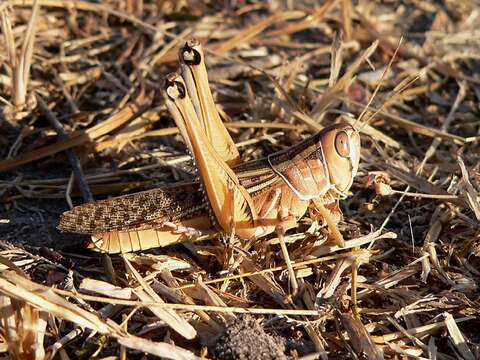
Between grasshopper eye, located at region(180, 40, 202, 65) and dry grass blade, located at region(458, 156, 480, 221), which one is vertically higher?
grasshopper eye, located at region(180, 40, 202, 65)

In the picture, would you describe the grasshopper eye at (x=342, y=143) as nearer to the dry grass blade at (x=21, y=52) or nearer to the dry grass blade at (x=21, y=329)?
the dry grass blade at (x=21, y=329)

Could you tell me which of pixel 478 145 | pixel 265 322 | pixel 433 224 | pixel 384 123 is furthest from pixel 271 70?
pixel 265 322

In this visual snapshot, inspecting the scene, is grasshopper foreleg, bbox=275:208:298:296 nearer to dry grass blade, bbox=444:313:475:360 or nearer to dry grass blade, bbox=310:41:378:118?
dry grass blade, bbox=444:313:475:360

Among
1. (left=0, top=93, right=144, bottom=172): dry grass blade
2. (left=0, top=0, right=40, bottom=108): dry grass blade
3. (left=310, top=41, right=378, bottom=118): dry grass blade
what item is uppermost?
(left=0, top=0, right=40, bottom=108): dry grass blade

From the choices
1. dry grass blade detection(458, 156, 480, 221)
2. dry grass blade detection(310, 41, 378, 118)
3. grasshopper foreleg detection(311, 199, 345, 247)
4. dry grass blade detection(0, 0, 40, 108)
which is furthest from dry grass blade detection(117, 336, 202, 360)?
dry grass blade detection(0, 0, 40, 108)

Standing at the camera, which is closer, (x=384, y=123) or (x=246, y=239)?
(x=246, y=239)

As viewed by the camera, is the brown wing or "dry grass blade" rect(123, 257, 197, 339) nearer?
"dry grass blade" rect(123, 257, 197, 339)

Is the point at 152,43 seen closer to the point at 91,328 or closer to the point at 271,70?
the point at 271,70
